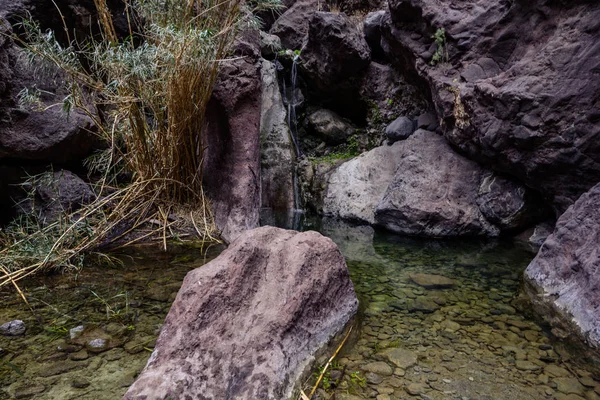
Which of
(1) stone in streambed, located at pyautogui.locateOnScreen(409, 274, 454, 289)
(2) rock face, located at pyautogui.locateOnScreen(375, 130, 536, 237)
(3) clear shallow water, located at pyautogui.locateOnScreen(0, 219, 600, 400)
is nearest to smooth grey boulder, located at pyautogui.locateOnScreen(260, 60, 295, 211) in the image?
(2) rock face, located at pyautogui.locateOnScreen(375, 130, 536, 237)

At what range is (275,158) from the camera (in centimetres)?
664

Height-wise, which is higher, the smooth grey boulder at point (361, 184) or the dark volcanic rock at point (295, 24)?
the dark volcanic rock at point (295, 24)

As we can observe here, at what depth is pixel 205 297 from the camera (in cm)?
198

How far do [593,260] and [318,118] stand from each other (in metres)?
5.37

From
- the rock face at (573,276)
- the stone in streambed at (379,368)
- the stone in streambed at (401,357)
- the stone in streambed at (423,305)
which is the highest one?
the rock face at (573,276)

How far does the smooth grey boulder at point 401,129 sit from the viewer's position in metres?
6.06

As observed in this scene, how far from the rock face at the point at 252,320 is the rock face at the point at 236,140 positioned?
202cm

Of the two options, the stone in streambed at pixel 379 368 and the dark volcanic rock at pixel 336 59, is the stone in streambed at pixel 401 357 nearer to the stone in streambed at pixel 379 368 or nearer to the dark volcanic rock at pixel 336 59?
the stone in streambed at pixel 379 368

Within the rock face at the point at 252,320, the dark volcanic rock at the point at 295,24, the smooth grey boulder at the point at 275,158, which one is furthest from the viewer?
the dark volcanic rock at the point at 295,24

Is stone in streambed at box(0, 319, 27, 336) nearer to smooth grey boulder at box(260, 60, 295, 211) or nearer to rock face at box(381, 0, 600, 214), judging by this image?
smooth grey boulder at box(260, 60, 295, 211)

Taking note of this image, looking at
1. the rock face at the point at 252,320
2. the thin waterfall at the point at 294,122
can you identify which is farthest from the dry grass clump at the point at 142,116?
the thin waterfall at the point at 294,122

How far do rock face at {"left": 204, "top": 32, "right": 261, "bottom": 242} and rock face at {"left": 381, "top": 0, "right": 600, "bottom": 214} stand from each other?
2239 millimetres

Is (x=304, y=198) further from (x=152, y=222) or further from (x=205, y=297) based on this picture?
(x=205, y=297)

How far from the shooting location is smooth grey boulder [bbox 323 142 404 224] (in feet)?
18.3
